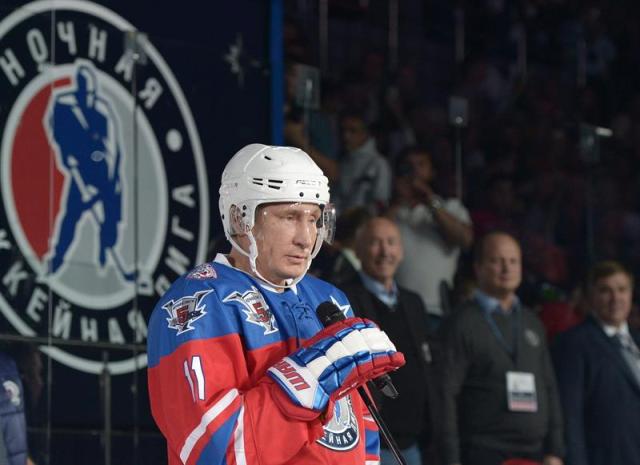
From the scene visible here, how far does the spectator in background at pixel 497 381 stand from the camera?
16.9ft

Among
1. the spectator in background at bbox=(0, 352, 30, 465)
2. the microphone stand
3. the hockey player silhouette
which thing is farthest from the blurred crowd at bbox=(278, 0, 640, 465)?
the microphone stand

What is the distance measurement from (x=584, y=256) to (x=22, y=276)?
3151 mm

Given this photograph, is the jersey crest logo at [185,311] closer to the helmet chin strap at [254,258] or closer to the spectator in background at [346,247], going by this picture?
the helmet chin strap at [254,258]

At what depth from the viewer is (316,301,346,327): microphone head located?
10.0 feet

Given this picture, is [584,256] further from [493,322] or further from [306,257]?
[306,257]

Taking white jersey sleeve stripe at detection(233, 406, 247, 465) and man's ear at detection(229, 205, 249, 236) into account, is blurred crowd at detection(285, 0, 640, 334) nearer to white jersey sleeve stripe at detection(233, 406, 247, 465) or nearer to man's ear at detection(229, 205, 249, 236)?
man's ear at detection(229, 205, 249, 236)

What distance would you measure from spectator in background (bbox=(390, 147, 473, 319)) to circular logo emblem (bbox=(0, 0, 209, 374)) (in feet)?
3.89

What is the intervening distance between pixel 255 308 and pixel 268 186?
26 centimetres

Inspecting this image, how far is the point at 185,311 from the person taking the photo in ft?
9.71

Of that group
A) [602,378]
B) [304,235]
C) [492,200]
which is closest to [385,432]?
[304,235]

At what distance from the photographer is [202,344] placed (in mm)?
2910

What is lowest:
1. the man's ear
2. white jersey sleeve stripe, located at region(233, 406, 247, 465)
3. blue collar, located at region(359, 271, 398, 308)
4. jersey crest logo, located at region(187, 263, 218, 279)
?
white jersey sleeve stripe, located at region(233, 406, 247, 465)

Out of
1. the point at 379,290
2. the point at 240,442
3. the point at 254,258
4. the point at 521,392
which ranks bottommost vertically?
the point at 521,392

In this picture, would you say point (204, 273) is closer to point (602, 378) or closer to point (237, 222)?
point (237, 222)
